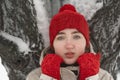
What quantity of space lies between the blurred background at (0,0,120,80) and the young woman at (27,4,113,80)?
13 cm

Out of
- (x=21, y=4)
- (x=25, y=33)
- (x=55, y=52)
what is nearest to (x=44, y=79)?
(x=55, y=52)

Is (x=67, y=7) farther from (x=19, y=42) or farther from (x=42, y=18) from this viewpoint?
(x=19, y=42)

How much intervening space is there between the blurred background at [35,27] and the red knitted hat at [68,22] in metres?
0.12

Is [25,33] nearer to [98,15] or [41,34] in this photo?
[41,34]

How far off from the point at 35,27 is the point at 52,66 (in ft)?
1.09

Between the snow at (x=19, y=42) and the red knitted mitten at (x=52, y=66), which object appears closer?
the red knitted mitten at (x=52, y=66)

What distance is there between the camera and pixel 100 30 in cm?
248

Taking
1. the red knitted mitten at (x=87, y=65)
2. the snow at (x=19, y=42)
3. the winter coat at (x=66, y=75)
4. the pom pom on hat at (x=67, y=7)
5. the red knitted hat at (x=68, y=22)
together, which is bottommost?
the winter coat at (x=66, y=75)

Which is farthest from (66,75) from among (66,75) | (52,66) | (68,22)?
(68,22)

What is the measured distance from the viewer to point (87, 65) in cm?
219

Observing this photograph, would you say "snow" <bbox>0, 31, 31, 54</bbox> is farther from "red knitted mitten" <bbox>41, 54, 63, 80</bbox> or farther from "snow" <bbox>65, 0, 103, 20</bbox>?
"snow" <bbox>65, 0, 103, 20</bbox>

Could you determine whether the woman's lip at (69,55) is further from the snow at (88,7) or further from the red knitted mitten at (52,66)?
the snow at (88,7)

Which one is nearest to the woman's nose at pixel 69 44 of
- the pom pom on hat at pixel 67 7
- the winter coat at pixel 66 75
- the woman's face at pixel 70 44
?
the woman's face at pixel 70 44

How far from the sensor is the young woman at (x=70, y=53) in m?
2.20
